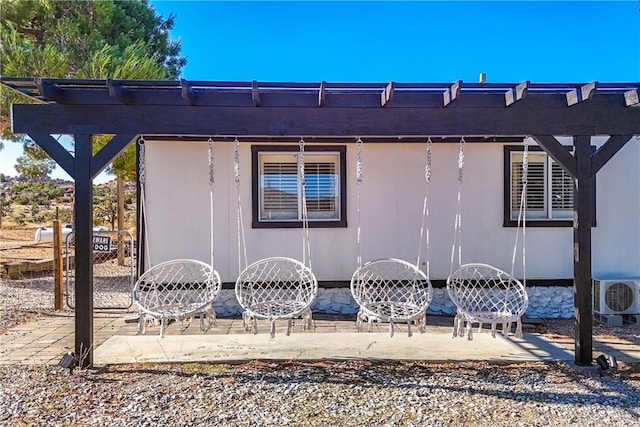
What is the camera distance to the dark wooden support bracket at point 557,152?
386cm

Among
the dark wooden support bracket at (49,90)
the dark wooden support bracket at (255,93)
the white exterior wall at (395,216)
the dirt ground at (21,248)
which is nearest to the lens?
the dark wooden support bracket at (49,90)

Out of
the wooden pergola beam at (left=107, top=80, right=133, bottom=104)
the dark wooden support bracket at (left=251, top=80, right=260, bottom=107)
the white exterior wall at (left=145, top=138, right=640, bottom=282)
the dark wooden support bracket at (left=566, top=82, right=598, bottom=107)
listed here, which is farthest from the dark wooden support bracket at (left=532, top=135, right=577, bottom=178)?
the wooden pergola beam at (left=107, top=80, right=133, bottom=104)

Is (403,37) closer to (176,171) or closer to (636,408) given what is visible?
(176,171)

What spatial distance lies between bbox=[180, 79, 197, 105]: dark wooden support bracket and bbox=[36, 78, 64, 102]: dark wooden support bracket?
1.04m

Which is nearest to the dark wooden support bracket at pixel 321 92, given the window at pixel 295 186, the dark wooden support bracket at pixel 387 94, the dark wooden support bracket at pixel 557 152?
the dark wooden support bracket at pixel 387 94

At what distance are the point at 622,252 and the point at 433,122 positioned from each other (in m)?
4.50

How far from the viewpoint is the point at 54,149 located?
3.70m

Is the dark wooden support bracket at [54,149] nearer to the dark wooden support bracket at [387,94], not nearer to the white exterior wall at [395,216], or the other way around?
the white exterior wall at [395,216]

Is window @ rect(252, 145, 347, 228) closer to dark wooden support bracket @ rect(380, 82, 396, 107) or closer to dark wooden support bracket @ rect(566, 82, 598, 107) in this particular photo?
dark wooden support bracket @ rect(380, 82, 396, 107)

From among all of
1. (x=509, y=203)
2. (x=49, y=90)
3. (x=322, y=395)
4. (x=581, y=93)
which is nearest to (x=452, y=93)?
(x=581, y=93)

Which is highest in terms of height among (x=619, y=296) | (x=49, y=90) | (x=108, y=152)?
(x=49, y=90)

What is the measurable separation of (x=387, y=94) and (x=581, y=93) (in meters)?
1.65

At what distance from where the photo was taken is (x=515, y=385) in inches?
141

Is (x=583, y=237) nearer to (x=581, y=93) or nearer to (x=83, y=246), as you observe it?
(x=581, y=93)
